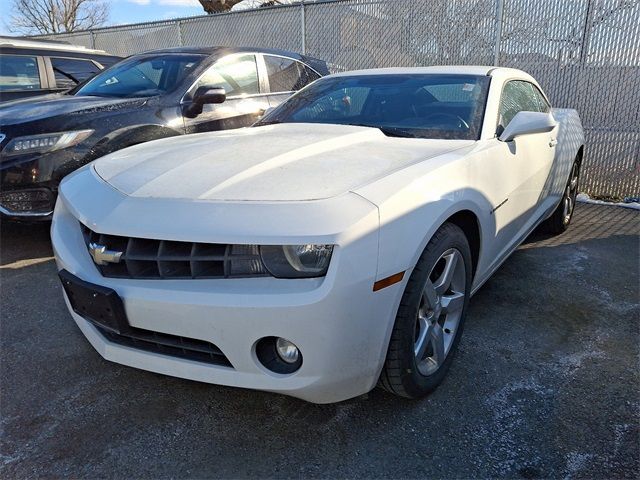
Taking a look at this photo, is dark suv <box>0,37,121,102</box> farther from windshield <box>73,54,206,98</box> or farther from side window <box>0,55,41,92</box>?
windshield <box>73,54,206,98</box>

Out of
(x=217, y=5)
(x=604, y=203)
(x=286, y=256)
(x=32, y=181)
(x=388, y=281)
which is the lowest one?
(x=604, y=203)

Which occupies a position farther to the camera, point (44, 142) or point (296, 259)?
point (44, 142)

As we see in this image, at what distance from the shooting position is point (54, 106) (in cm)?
407

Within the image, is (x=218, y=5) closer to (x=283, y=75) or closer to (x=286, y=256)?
(x=283, y=75)

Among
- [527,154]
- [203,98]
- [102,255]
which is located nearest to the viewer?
[102,255]

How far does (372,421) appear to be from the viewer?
2062 mm

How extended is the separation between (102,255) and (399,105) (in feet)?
6.61

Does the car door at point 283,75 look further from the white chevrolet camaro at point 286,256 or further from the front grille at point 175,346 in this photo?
the front grille at point 175,346

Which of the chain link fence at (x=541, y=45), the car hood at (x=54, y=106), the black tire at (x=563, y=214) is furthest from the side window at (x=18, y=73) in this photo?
the black tire at (x=563, y=214)

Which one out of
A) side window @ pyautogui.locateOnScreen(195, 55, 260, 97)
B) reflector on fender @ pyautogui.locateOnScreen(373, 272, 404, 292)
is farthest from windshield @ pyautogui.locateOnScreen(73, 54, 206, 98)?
reflector on fender @ pyautogui.locateOnScreen(373, 272, 404, 292)

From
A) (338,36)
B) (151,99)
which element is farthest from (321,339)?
(338,36)

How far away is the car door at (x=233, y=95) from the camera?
15.0ft

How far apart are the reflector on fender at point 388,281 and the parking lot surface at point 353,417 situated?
47 cm

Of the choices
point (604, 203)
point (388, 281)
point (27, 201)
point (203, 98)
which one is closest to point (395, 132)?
point (388, 281)
